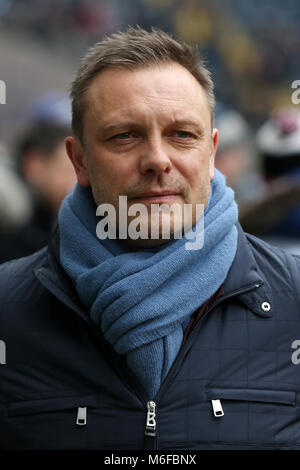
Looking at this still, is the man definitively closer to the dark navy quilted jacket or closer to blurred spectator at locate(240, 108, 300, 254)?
the dark navy quilted jacket

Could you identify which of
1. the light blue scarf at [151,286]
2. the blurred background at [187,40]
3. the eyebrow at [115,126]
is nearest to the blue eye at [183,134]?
the eyebrow at [115,126]

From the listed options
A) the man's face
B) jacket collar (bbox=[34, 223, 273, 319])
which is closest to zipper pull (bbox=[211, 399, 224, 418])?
jacket collar (bbox=[34, 223, 273, 319])

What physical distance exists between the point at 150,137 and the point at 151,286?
40 cm

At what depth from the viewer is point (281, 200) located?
3254 millimetres

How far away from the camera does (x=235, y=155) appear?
532 cm

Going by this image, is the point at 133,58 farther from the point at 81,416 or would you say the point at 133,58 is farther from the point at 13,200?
the point at 13,200

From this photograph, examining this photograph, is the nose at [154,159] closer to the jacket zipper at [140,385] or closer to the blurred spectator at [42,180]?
the jacket zipper at [140,385]

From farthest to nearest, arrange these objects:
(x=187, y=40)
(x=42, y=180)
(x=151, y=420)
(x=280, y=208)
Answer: (x=187, y=40) < (x=42, y=180) < (x=280, y=208) < (x=151, y=420)

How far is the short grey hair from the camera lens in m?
2.21

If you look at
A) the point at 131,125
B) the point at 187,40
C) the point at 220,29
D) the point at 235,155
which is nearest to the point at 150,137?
the point at 131,125

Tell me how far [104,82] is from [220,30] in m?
9.23

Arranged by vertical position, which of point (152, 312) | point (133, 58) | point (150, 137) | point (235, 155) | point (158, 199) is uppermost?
point (235, 155)

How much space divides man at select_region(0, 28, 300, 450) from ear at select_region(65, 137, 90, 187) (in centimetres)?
7
